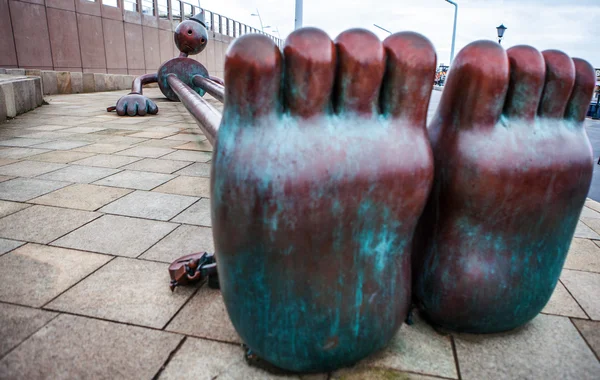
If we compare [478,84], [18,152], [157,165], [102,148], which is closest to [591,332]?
[478,84]

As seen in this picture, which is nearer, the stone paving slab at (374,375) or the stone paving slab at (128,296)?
the stone paving slab at (374,375)

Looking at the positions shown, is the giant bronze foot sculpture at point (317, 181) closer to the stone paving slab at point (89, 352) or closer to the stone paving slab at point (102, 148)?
the stone paving slab at point (89, 352)

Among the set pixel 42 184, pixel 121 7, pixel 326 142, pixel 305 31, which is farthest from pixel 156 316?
pixel 121 7

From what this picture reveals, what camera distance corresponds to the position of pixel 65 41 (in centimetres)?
1205

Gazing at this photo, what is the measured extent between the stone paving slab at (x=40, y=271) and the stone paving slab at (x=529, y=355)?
4.75ft

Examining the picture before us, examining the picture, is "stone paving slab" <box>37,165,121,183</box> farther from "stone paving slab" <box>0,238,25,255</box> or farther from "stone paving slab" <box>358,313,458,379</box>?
"stone paving slab" <box>358,313,458,379</box>

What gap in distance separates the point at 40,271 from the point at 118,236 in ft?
1.39

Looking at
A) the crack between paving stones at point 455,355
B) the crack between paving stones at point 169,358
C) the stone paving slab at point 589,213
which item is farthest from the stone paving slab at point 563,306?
the stone paving slab at point 589,213

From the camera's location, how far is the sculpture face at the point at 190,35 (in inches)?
261

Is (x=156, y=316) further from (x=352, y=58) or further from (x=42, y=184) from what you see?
(x=42, y=184)

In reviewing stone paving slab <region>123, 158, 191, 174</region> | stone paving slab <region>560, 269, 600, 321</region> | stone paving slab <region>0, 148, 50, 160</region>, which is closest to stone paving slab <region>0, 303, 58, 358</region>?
stone paving slab <region>560, 269, 600, 321</region>

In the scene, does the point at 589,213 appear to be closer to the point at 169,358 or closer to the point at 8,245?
the point at 169,358

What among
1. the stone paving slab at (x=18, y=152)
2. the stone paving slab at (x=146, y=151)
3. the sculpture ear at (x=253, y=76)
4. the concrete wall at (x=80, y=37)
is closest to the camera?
the sculpture ear at (x=253, y=76)

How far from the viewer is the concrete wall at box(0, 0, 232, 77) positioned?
10508mm
